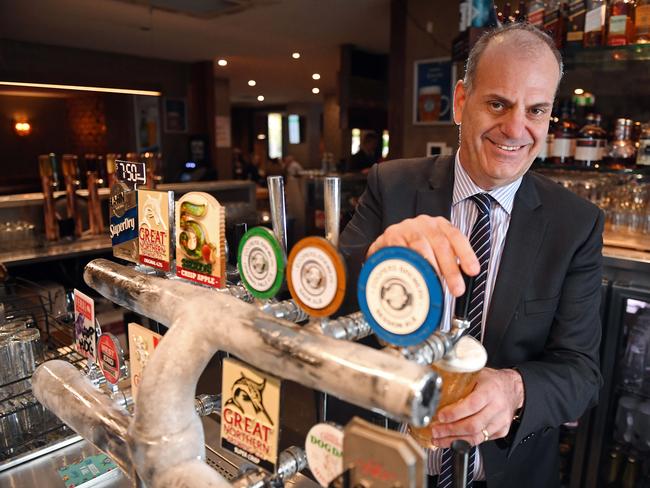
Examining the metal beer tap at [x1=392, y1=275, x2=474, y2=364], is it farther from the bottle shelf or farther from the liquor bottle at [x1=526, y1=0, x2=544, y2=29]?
the liquor bottle at [x1=526, y1=0, x2=544, y2=29]

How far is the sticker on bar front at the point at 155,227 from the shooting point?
2.45ft

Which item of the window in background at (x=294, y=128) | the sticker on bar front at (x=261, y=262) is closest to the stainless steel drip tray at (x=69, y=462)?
the sticker on bar front at (x=261, y=262)

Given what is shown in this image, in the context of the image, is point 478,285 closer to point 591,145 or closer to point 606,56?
point 591,145

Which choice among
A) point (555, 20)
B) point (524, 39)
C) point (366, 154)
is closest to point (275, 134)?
point (366, 154)

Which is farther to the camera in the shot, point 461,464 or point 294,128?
point 294,128

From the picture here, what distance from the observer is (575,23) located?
272 cm

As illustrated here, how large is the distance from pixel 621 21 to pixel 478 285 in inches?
81.8

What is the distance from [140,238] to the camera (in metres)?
0.81

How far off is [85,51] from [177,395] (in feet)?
27.2

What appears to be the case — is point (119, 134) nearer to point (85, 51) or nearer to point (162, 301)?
point (85, 51)

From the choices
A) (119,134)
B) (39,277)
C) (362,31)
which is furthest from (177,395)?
(119,134)

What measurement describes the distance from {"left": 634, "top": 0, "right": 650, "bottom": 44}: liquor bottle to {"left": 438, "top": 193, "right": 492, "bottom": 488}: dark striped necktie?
180 cm

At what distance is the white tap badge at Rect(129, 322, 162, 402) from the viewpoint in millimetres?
771

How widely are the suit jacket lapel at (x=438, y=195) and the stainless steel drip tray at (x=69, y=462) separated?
2.59 feet
